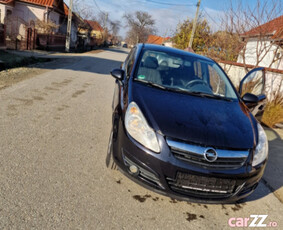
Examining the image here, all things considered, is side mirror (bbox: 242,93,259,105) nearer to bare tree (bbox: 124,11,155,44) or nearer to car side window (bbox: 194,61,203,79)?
car side window (bbox: 194,61,203,79)

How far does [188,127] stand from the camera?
2.68 metres

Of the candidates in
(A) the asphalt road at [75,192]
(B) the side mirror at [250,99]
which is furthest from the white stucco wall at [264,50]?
(A) the asphalt road at [75,192]

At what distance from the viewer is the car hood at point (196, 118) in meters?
2.60

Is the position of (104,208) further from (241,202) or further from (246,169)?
(241,202)

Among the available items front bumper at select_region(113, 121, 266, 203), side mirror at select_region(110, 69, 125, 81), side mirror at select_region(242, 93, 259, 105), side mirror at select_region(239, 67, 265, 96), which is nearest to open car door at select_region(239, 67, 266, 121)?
side mirror at select_region(239, 67, 265, 96)

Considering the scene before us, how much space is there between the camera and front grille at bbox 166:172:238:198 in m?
2.53

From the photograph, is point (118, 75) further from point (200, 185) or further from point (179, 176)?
point (200, 185)

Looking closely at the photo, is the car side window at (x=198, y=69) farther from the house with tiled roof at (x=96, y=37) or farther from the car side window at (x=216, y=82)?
the house with tiled roof at (x=96, y=37)

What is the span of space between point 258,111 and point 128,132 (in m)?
3.68

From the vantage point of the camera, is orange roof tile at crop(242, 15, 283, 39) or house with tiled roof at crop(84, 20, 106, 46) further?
house with tiled roof at crop(84, 20, 106, 46)

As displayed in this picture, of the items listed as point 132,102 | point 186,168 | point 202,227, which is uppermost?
point 132,102

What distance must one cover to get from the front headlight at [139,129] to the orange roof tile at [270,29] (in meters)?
8.51

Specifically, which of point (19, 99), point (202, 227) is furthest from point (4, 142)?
point (202, 227)

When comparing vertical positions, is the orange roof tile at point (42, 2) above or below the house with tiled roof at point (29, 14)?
above
